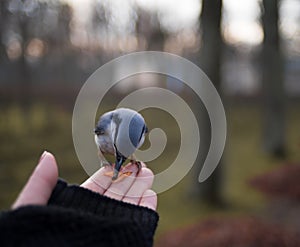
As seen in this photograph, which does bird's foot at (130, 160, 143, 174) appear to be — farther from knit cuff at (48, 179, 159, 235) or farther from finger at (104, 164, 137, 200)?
knit cuff at (48, 179, 159, 235)

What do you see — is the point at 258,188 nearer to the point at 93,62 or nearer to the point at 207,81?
the point at 207,81

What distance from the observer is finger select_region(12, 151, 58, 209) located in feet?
2.73

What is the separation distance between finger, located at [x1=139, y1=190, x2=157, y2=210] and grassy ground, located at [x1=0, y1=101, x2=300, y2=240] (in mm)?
775

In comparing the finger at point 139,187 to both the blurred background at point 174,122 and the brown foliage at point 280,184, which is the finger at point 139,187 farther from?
the brown foliage at point 280,184

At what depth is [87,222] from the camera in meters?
0.79

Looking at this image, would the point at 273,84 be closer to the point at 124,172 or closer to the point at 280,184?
the point at 280,184

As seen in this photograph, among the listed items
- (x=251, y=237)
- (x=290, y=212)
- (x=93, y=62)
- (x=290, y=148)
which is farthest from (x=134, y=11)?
(x=290, y=148)

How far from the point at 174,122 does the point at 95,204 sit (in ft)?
4.46

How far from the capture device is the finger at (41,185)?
0.83 meters

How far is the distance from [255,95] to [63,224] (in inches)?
502

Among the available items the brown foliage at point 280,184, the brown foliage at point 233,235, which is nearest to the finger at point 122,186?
the brown foliage at point 233,235

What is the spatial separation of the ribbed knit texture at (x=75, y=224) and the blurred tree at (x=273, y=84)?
6.03 metres

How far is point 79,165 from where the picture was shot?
157 inches

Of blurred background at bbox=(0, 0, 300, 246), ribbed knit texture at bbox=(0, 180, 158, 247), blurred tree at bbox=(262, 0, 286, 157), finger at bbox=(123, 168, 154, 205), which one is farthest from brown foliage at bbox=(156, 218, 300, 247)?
blurred tree at bbox=(262, 0, 286, 157)
